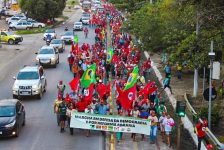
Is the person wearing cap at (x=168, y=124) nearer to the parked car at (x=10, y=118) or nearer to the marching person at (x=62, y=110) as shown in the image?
the marching person at (x=62, y=110)

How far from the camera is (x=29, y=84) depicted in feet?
93.9

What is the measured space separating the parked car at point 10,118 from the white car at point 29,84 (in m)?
5.94

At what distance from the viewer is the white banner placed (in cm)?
2064

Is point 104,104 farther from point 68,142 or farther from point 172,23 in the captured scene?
point 172,23

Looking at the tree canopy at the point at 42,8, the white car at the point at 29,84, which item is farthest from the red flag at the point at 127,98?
the tree canopy at the point at 42,8

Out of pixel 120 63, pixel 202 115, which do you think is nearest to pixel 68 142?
pixel 202 115

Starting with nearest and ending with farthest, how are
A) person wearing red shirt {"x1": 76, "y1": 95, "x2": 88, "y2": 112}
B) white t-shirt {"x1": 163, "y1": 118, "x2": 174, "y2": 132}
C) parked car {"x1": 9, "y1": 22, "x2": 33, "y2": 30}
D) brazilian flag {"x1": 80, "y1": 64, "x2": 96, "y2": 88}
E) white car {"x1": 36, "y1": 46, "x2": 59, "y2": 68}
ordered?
white t-shirt {"x1": 163, "y1": 118, "x2": 174, "y2": 132}
person wearing red shirt {"x1": 76, "y1": 95, "x2": 88, "y2": 112}
brazilian flag {"x1": 80, "y1": 64, "x2": 96, "y2": 88}
white car {"x1": 36, "y1": 46, "x2": 59, "y2": 68}
parked car {"x1": 9, "y1": 22, "x2": 33, "y2": 30}

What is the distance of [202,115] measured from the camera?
23406 millimetres

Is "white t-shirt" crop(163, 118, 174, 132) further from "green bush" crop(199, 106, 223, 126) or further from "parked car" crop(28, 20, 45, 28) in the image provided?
"parked car" crop(28, 20, 45, 28)

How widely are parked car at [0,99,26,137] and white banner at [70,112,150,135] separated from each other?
216 centimetres

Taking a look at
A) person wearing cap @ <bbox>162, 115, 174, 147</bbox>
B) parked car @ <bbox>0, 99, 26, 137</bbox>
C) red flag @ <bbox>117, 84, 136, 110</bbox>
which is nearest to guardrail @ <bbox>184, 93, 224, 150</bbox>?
person wearing cap @ <bbox>162, 115, 174, 147</bbox>

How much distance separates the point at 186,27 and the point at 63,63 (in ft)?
49.3

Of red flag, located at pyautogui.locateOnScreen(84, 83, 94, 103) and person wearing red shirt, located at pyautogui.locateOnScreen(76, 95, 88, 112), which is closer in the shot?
person wearing red shirt, located at pyautogui.locateOnScreen(76, 95, 88, 112)

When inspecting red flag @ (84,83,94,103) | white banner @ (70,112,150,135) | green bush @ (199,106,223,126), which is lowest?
green bush @ (199,106,223,126)
